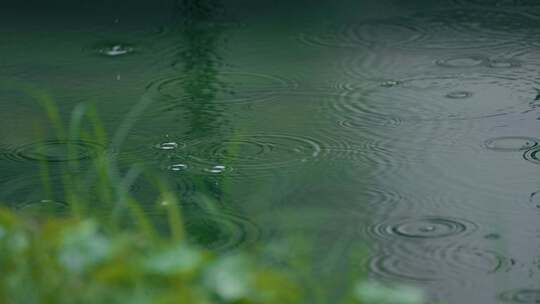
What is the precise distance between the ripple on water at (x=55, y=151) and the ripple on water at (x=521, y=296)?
1.06 m

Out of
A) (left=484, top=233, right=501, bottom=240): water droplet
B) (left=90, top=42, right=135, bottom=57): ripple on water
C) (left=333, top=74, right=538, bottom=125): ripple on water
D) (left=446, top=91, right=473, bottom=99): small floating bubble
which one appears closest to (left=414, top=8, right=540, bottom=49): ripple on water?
(left=333, top=74, right=538, bottom=125): ripple on water

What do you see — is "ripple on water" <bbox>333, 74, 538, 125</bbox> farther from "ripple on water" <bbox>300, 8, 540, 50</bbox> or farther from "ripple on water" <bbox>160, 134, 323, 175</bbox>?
"ripple on water" <bbox>300, 8, 540, 50</bbox>

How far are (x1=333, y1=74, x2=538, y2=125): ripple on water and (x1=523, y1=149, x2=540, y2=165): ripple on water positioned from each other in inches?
9.8

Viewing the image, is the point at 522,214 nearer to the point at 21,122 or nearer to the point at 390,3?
the point at 21,122

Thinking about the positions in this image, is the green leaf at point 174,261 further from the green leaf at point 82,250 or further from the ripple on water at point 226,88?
the ripple on water at point 226,88

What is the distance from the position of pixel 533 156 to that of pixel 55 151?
1.09m

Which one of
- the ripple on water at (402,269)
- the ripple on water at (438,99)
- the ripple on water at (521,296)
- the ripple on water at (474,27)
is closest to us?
the ripple on water at (521,296)

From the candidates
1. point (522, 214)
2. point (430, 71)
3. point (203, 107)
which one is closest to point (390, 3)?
point (430, 71)

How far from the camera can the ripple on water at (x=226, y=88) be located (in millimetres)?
3154

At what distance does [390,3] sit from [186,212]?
5.50 feet

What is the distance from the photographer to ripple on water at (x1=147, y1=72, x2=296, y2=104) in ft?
10.3

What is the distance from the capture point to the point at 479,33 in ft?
11.8

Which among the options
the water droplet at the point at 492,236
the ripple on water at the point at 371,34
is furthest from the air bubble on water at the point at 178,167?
the ripple on water at the point at 371,34

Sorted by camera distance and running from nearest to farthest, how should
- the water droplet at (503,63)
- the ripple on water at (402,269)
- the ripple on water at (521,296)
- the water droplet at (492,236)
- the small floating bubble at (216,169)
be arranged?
the ripple on water at (521,296), the ripple on water at (402,269), the water droplet at (492,236), the small floating bubble at (216,169), the water droplet at (503,63)
